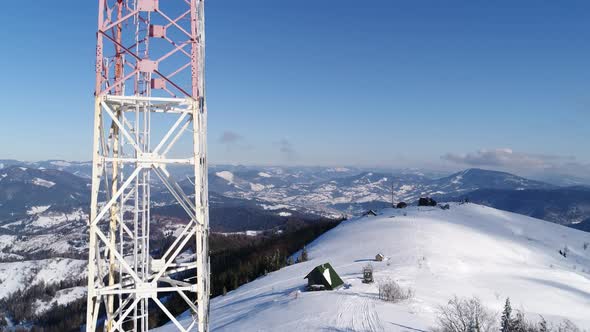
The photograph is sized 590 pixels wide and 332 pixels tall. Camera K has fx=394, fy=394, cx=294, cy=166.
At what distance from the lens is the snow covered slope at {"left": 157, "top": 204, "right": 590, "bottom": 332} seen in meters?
22.2

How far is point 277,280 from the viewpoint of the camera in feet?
129

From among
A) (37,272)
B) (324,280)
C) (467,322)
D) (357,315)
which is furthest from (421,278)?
(37,272)

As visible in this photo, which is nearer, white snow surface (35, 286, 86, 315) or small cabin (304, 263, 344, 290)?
small cabin (304, 263, 344, 290)

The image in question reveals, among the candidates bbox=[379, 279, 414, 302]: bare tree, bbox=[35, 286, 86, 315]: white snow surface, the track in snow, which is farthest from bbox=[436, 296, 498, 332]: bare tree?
bbox=[35, 286, 86, 315]: white snow surface

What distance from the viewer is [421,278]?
31.5 metres

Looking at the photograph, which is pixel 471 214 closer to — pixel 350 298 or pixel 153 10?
pixel 350 298

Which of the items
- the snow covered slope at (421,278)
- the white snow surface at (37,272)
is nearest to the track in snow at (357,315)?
the snow covered slope at (421,278)

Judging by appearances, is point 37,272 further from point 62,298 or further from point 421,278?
point 421,278

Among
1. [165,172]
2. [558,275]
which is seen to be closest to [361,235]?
[558,275]

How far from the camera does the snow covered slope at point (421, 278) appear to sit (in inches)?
874

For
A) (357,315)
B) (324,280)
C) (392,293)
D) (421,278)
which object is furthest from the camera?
(421,278)

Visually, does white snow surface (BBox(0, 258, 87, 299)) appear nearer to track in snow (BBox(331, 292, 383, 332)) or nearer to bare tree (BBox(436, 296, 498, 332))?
track in snow (BBox(331, 292, 383, 332))

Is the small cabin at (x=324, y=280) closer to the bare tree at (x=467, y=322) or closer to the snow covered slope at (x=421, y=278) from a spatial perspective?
the snow covered slope at (x=421, y=278)

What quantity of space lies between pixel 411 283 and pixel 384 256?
13.4 m
